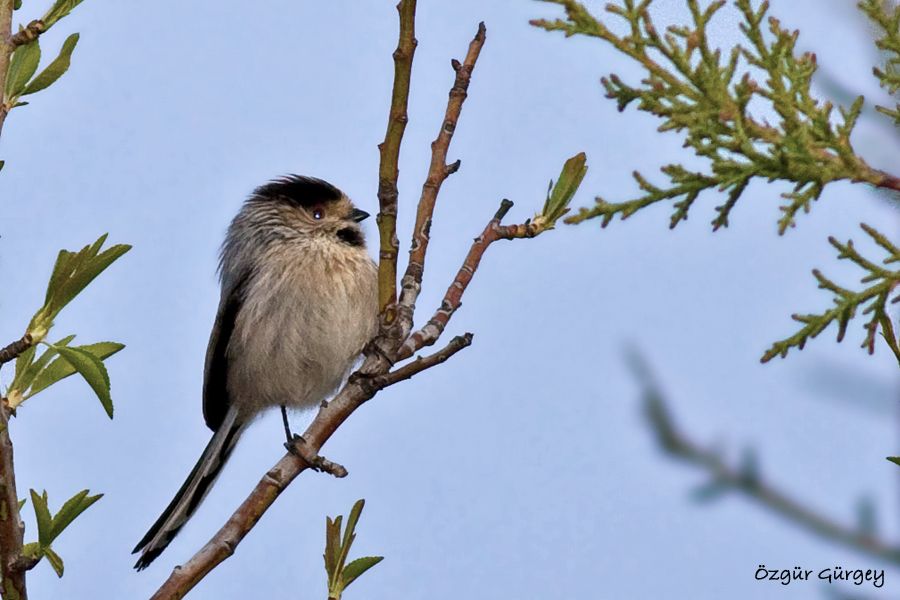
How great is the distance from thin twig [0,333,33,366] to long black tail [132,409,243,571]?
1964mm

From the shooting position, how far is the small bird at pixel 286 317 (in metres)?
5.95

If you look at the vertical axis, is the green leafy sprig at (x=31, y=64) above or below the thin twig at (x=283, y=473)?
above

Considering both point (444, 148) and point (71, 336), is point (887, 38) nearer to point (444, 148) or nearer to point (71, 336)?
point (444, 148)

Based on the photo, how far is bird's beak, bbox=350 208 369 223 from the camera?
21.6 feet

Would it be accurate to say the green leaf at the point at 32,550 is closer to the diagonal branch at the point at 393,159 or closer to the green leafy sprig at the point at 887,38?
the diagonal branch at the point at 393,159

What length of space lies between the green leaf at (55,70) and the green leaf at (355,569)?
1.51 meters

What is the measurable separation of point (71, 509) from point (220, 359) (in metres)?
3.51

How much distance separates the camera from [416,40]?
2982 millimetres

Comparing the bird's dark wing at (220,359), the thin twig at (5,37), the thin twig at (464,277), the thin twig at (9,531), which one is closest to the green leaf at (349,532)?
the thin twig at (464,277)

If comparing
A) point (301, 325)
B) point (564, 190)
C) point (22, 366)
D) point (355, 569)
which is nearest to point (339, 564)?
point (355, 569)

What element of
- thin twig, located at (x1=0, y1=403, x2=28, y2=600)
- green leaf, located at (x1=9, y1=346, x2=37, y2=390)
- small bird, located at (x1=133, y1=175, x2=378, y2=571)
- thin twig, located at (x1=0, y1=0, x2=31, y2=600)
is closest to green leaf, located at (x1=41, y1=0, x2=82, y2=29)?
thin twig, located at (x1=0, y1=0, x2=31, y2=600)

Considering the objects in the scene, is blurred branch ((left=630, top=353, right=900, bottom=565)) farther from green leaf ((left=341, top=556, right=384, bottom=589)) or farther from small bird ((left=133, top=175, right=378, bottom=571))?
small bird ((left=133, top=175, right=378, bottom=571))

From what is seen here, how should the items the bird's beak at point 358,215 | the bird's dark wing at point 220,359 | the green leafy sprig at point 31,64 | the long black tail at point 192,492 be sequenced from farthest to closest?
the bird's beak at point 358,215 < the bird's dark wing at point 220,359 < the long black tail at point 192,492 < the green leafy sprig at point 31,64

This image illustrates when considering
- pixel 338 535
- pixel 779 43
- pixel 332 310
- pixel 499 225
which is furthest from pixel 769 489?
pixel 332 310
